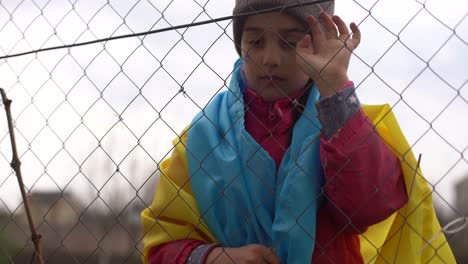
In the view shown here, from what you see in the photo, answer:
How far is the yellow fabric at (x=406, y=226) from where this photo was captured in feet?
5.09

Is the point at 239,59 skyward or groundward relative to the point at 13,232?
skyward

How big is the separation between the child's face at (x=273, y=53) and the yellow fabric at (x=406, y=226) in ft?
0.68

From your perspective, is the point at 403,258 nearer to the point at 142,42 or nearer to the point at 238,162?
the point at 238,162

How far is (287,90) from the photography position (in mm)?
1693

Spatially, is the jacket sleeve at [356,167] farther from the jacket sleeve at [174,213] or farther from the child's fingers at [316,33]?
the jacket sleeve at [174,213]

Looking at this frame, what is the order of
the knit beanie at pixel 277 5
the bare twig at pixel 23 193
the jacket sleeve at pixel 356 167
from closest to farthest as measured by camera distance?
the jacket sleeve at pixel 356 167 → the knit beanie at pixel 277 5 → the bare twig at pixel 23 193

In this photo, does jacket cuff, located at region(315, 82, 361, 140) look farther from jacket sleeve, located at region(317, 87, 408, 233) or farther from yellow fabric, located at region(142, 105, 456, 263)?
yellow fabric, located at region(142, 105, 456, 263)

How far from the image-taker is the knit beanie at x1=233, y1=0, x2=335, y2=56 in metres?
1.63

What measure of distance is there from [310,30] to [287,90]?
180 mm

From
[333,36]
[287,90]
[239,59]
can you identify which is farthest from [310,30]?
[239,59]

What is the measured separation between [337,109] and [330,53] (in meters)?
0.12

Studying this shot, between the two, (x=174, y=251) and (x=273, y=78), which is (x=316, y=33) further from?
(x=174, y=251)

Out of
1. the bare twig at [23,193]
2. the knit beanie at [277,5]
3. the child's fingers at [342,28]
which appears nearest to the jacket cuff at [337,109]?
the child's fingers at [342,28]

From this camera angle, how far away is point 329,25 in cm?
151
